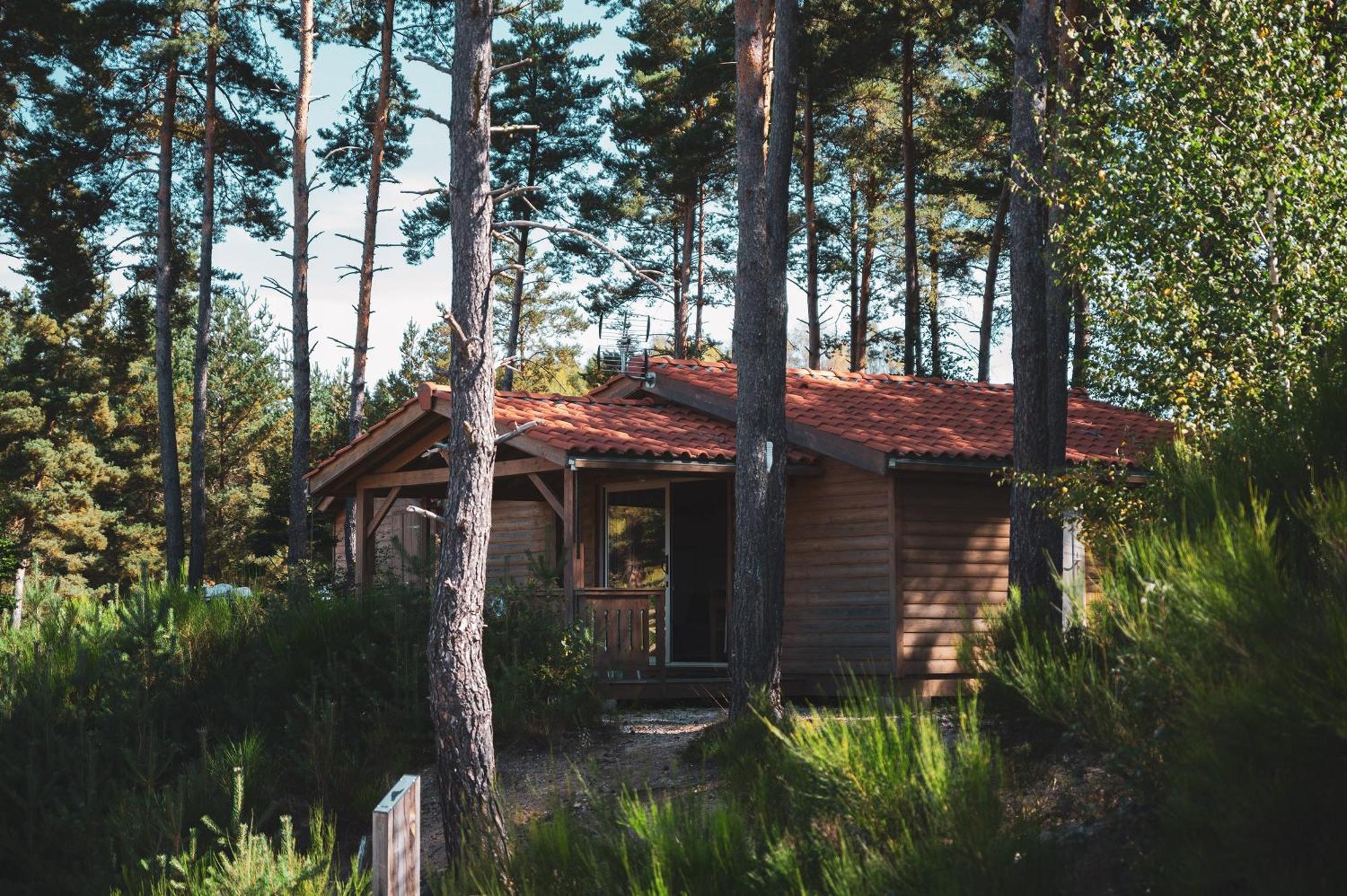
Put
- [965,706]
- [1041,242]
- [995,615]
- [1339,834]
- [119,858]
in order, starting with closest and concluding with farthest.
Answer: [1339,834] < [965,706] < [995,615] < [119,858] < [1041,242]

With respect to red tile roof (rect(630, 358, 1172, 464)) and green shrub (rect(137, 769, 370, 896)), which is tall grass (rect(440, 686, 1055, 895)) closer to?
green shrub (rect(137, 769, 370, 896))

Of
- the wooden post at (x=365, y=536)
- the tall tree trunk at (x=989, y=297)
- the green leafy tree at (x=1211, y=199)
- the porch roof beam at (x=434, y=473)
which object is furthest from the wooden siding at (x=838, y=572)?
the tall tree trunk at (x=989, y=297)

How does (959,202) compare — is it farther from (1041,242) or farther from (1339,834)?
(1339,834)

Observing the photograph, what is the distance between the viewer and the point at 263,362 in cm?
3697

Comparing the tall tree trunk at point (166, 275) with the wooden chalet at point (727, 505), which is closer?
the wooden chalet at point (727, 505)

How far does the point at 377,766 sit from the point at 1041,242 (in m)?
7.04

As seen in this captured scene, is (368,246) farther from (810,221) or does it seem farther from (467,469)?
(467,469)

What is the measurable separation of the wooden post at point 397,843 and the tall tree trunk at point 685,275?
23.1 metres

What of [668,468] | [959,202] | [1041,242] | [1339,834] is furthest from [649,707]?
[959,202]

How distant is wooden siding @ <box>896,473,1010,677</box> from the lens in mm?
12930

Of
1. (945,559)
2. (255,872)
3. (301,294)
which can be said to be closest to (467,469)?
(255,872)

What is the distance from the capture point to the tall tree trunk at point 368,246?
20953mm

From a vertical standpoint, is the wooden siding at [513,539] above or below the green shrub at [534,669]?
above

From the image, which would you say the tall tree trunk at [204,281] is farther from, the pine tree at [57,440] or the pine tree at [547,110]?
the pine tree at [57,440]
